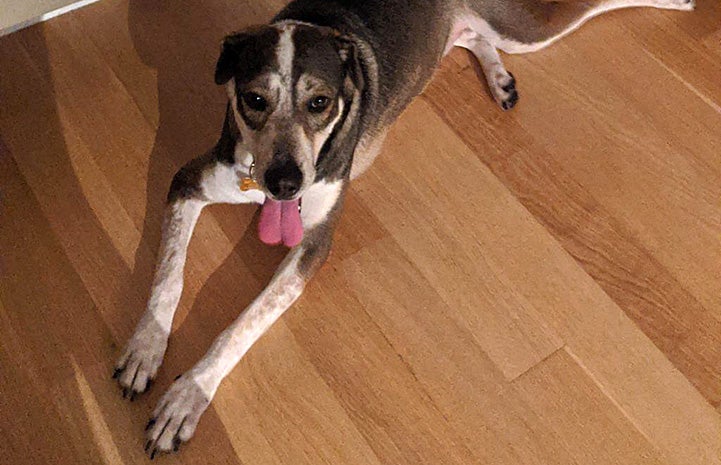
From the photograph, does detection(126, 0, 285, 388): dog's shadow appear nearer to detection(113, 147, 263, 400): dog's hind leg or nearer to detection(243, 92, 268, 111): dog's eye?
detection(113, 147, 263, 400): dog's hind leg

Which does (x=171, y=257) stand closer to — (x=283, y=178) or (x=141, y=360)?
(x=141, y=360)

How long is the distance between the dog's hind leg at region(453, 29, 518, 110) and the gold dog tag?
1.08 metres

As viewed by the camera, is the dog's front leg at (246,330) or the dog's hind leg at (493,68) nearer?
the dog's front leg at (246,330)

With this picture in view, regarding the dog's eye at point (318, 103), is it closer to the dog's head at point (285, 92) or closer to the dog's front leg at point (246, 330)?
the dog's head at point (285, 92)

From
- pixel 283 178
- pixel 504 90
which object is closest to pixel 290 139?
pixel 283 178

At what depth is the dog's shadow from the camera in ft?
7.33

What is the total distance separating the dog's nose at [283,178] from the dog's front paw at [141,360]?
585mm

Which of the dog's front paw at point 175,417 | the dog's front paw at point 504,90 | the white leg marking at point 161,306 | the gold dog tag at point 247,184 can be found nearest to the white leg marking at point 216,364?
the dog's front paw at point 175,417

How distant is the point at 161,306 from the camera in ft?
7.10

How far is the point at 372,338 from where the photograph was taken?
7.31 ft

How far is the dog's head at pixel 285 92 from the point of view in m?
1.86

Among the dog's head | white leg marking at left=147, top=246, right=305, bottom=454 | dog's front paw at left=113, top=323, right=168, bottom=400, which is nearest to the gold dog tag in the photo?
the dog's head

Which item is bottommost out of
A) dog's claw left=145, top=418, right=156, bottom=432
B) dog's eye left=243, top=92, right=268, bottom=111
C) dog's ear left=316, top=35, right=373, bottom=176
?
dog's claw left=145, top=418, right=156, bottom=432

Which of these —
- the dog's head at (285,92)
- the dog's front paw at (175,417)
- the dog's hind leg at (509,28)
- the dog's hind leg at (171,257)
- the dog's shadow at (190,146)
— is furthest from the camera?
the dog's hind leg at (509,28)
